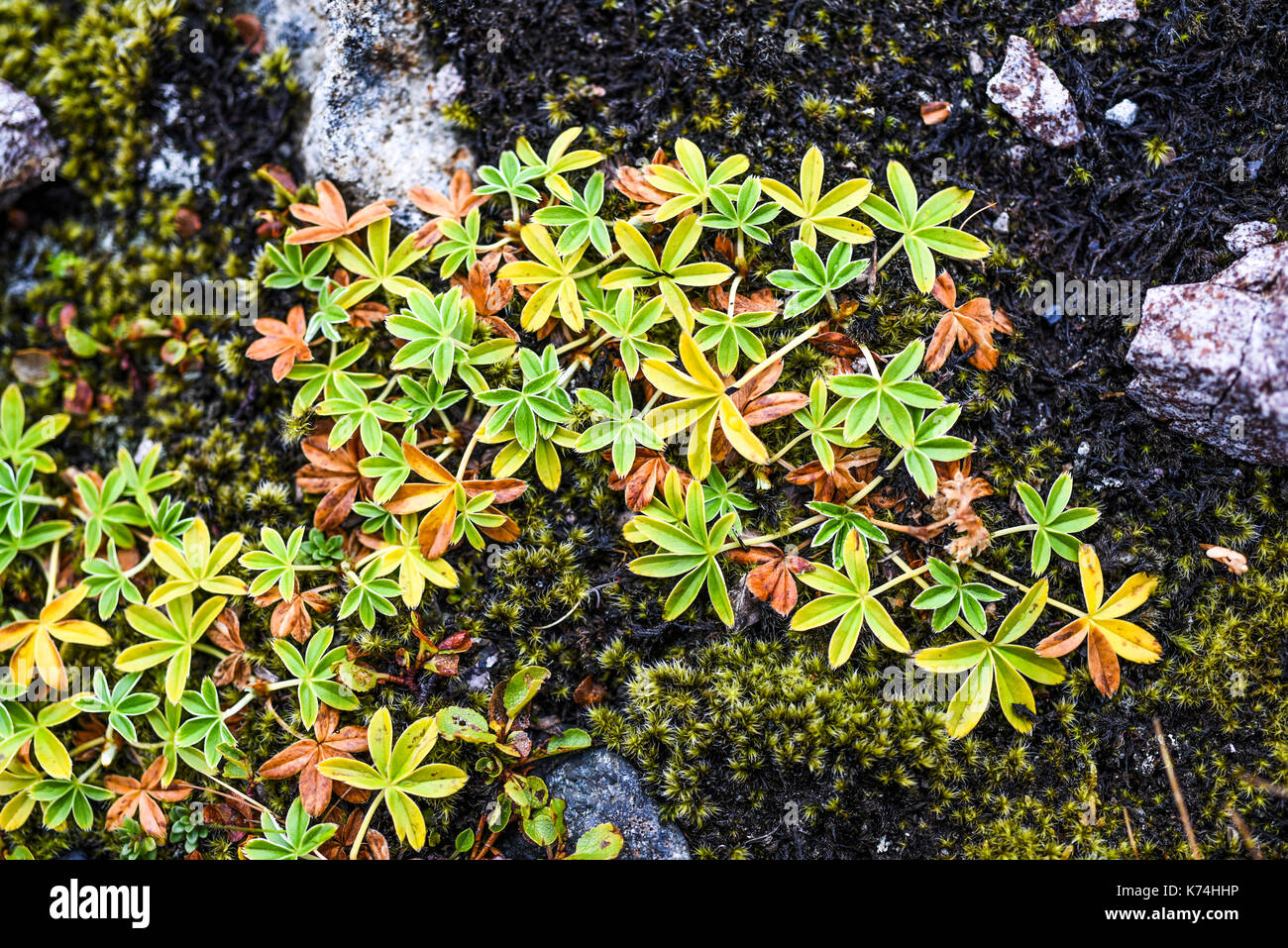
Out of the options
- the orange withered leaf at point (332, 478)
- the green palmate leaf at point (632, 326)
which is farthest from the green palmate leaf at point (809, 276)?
the orange withered leaf at point (332, 478)

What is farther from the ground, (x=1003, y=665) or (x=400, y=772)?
(x=1003, y=665)

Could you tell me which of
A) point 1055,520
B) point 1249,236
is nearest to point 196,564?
point 1055,520

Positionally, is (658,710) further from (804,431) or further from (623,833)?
(804,431)

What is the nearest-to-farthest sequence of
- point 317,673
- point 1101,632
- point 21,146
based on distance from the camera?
point 1101,632
point 317,673
point 21,146

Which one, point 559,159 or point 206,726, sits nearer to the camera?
point 206,726

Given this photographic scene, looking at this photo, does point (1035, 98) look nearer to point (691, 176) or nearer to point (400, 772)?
point (691, 176)
